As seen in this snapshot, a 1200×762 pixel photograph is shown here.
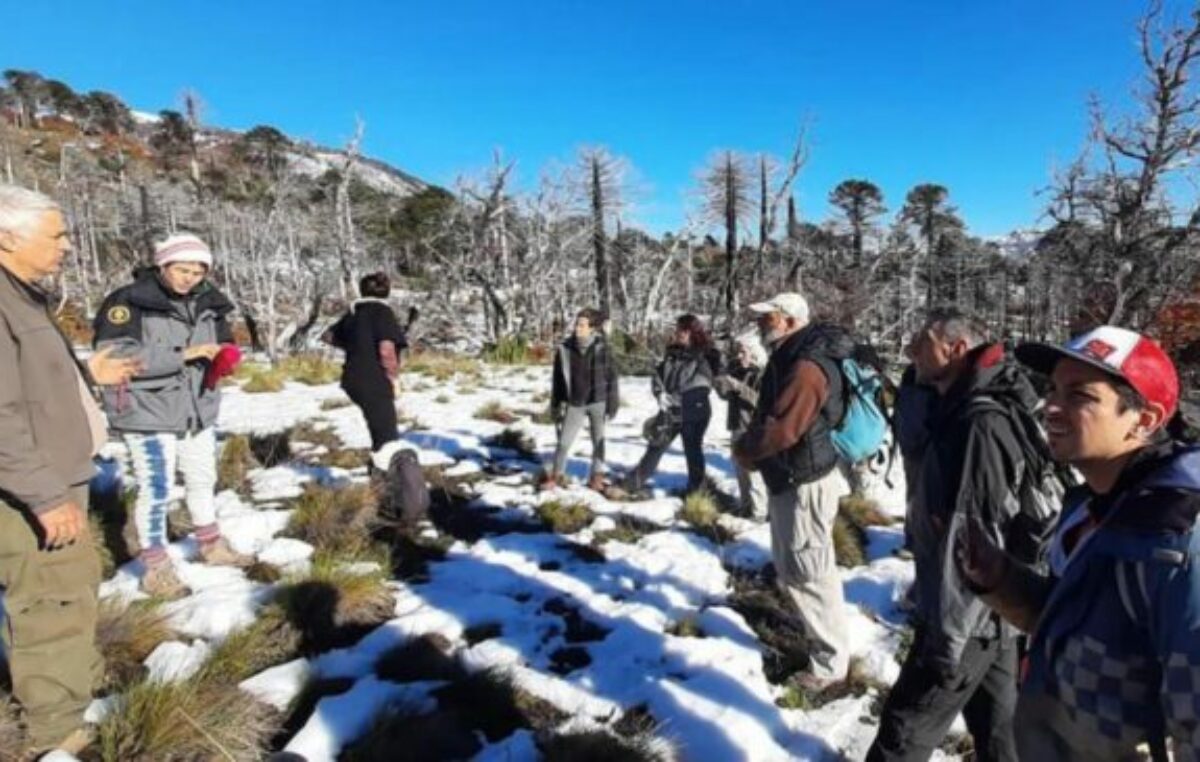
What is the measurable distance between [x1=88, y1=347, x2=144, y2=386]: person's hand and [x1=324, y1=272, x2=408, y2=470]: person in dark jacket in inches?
80.0

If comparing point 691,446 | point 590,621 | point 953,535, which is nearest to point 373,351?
point 590,621

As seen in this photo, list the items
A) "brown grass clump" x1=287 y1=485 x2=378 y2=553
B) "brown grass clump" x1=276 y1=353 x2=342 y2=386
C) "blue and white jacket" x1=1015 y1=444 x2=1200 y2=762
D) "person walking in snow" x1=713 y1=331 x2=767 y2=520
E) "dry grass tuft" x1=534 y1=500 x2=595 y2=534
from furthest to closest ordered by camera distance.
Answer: "brown grass clump" x1=276 y1=353 x2=342 y2=386
"person walking in snow" x1=713 y1=331 x2=767 y2=520
"dry grass tuft" x1=534 y1=500 x2=595 y2=534
"brown grass clump" x1=287 y1=485 x2=378 y2=553
"blue and white jacket" x1=1015 y1=444 x2=1200 y2=762

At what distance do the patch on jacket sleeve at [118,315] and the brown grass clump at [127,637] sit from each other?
4.62ft

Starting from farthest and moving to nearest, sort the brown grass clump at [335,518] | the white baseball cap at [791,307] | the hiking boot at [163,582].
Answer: the brown grass clump at [335,518] < the hiking boot at [163,582] < the white baseball cap at [791,307]

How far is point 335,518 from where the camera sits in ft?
15.8

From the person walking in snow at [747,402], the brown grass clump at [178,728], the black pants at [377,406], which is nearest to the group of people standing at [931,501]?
the brown grass clump at [178,728]

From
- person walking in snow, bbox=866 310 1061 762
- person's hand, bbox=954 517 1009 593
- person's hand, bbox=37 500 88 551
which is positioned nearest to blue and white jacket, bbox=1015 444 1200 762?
person's hand, bbox=954 517 1009 593

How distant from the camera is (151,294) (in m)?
3.59

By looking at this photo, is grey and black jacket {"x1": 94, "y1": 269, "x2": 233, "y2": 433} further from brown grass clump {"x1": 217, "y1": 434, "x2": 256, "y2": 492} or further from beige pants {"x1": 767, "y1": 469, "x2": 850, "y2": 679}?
beige pants {"x1": 767, "y1": 469, "x2": 850, "y2": 679}

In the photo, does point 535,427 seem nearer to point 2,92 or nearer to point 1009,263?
point 1009,263

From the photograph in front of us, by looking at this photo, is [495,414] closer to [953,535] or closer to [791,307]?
[791,307]

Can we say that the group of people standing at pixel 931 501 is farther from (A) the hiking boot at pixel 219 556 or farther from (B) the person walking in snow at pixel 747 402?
(B) the person walking in snow at pixel 747 402

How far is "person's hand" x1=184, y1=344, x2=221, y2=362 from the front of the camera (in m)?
3.77

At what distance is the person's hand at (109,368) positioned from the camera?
2.79 m
